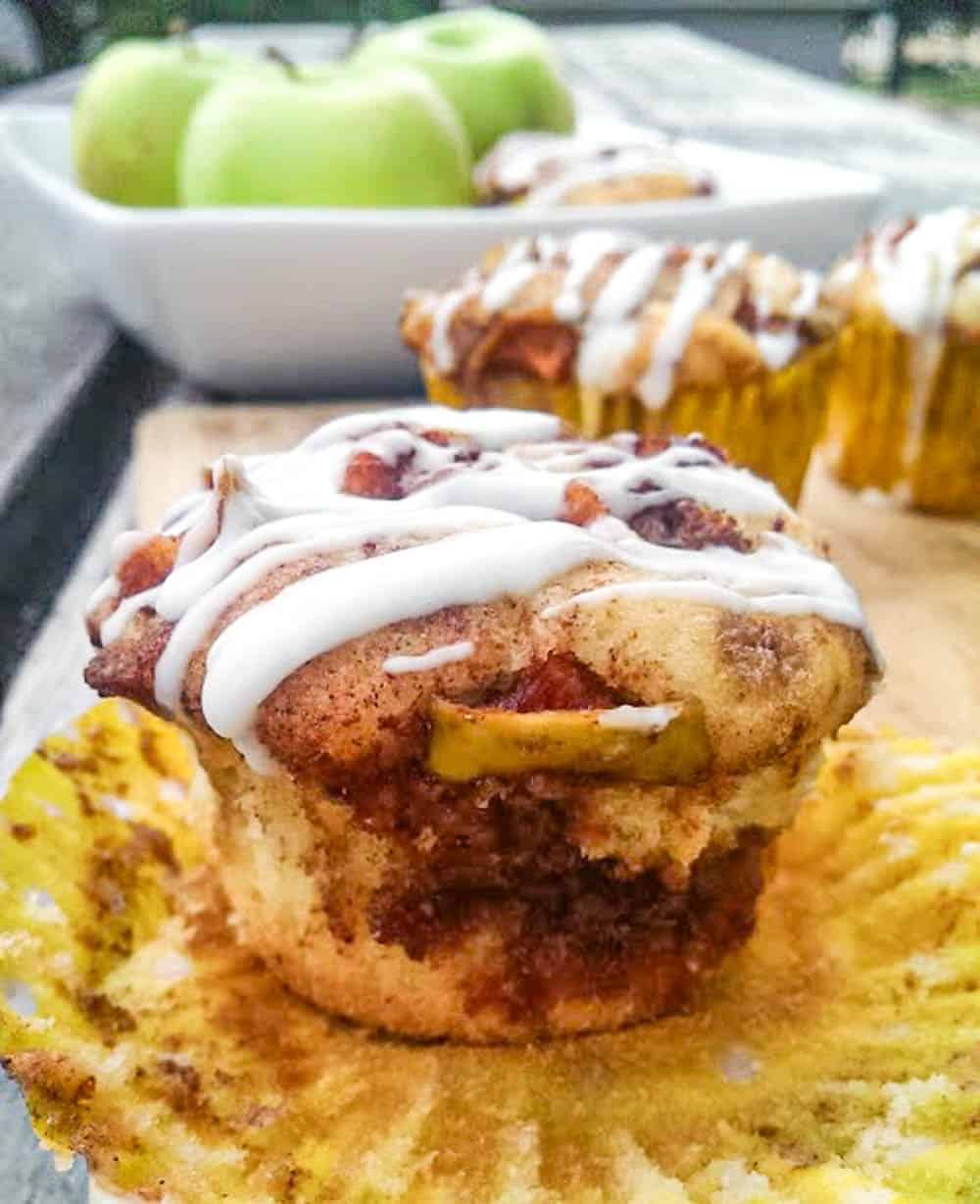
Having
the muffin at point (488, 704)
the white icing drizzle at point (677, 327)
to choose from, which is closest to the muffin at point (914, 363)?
the white icing drizzle at point (677, 327)

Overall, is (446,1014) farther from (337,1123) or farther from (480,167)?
(480,167)

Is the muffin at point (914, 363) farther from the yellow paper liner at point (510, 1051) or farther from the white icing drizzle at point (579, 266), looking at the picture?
the yellow paper liner at point (510, 1051)

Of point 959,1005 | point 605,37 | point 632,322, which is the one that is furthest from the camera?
point 605,37

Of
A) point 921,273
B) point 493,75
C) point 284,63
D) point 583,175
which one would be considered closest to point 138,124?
point 284,63

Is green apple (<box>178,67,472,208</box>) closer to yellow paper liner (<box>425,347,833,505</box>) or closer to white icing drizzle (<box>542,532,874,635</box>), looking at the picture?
yellow paper liner (<box>425,347,833,505</box>)

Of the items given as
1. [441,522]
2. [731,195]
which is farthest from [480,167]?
[441,522]

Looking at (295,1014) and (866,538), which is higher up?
(295,1014)
